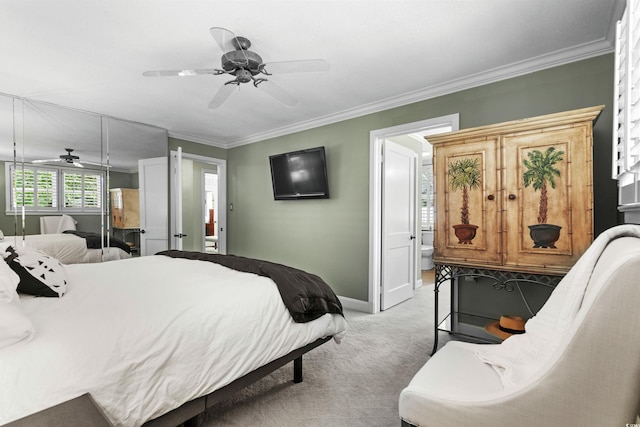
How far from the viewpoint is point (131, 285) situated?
73.9 inches

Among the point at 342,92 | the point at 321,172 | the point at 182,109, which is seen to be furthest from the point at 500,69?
the point at 182,109

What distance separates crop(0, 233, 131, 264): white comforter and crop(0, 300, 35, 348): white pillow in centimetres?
286

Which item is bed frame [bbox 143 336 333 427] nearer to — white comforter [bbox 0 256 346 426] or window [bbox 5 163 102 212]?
white comforter [bbox 0 256 346 426]

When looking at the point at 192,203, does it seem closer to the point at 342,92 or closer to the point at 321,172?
the point at 321,172

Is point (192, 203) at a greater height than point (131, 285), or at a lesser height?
greater

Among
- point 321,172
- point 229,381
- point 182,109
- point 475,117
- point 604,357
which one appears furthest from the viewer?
point 321,172

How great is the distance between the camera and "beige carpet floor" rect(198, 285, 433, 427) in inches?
72.4

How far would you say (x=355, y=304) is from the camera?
13.1 feet

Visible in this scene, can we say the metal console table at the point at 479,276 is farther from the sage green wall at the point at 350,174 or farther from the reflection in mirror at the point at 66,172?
the reflection in mirror at the point at 66,172

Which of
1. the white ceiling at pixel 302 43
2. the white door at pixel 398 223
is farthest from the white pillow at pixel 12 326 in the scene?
the white door at pixel 398 223

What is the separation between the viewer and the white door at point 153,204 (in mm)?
4410

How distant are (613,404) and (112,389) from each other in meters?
1.64

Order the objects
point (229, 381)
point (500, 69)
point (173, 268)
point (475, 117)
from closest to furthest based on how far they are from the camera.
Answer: point (229, 381)
point (173, 268)
point (500, 69)
point (475, 117)

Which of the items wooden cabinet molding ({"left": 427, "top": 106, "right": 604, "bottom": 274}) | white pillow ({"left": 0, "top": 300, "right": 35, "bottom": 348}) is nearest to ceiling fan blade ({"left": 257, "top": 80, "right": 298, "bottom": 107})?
wooden cabinet molding ({"left": 427, "top": 106, "right": 604, "bottom": 274})
